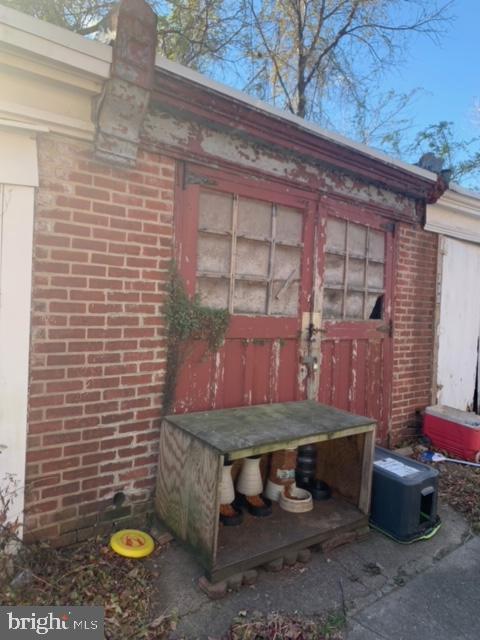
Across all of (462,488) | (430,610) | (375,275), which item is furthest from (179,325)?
(462,488)

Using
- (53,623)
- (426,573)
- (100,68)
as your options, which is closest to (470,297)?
(426,573)

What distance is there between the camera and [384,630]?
233cm

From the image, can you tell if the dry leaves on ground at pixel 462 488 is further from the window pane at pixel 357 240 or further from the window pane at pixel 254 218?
the window pane at pixel 254 218

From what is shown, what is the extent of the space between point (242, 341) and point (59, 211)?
1.67 m

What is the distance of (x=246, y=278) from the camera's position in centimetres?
362

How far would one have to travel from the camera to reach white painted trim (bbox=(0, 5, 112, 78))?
2266 millimetres

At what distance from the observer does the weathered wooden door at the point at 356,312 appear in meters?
4.22

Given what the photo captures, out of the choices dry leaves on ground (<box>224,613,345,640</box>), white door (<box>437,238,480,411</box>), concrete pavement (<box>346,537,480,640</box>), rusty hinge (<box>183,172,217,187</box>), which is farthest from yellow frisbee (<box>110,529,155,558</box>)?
white door (<box>437,238,480,411</box>)

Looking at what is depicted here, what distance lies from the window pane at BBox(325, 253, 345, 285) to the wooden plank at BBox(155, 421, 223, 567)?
2.12 m

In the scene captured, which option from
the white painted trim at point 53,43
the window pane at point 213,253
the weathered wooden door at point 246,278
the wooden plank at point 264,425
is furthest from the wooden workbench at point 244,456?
the white painted trim at point 53,43

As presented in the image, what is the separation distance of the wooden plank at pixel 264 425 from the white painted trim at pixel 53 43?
2267mm

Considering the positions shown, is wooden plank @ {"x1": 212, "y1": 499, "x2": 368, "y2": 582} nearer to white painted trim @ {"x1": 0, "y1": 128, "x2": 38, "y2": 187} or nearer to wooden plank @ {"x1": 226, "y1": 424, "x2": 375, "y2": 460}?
wooden plank @ {"x1": 226, "y1": 424, "x2": 375, "y2": 460}

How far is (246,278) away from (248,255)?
19cm

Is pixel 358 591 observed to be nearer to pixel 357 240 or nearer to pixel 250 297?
pixel 250 297
